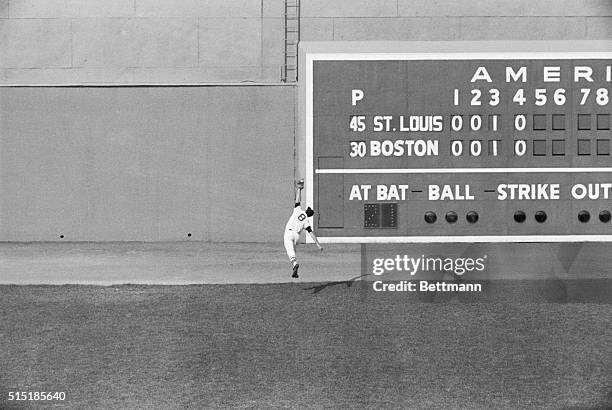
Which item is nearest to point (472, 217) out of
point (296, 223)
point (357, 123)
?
point (357, 123)

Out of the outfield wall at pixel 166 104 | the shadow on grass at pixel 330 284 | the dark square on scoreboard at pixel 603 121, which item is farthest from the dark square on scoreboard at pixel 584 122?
the outfield wall at pixel 166 104

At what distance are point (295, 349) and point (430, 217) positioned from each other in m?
8.36

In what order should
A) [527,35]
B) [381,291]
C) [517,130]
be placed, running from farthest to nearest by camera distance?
[527,35] → [517,130] → [381,291]

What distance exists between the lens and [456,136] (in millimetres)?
20047

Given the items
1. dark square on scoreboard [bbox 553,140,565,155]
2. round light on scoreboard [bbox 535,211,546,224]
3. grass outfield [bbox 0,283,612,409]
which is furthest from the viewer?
round light on scoreboard [bbox 535,211,546,224]

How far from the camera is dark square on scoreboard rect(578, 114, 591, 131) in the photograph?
64.9ft

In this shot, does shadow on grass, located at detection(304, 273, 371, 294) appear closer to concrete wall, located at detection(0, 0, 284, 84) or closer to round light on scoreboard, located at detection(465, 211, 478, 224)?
round light on scoreboard, located at detection(465, 211, 478, 224)

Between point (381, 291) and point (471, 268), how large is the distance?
5.47 m

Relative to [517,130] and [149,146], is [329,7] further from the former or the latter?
[517,130]

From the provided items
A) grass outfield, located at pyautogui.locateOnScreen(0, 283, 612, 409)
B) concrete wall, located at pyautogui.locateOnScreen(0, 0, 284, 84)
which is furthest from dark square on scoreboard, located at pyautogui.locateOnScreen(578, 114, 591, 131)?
concrete wall, located at pyautogui.locateOnScreen(0, 0, 284, 84)

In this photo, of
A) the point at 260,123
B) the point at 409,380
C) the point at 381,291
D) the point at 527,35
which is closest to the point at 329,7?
the point at 260,123

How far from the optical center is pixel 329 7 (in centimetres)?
2756
